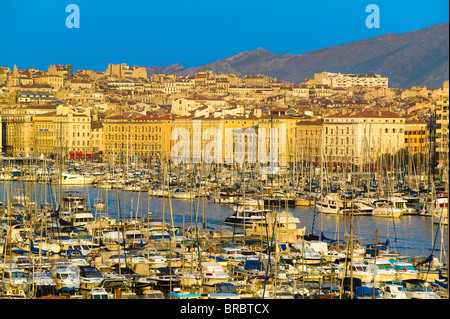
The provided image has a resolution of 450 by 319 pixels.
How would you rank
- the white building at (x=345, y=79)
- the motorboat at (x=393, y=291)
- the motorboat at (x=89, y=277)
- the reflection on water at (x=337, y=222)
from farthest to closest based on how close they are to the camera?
the white building at (x=345, y=79), the reflection on water at (x=337, y=222), the motorboat at (x=89, y=277), the motorboat at (x=393, y=291)

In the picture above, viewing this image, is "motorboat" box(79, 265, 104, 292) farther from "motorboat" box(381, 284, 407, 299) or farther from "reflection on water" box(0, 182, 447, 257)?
"reflection on water" box(0, 182, 447, 257)

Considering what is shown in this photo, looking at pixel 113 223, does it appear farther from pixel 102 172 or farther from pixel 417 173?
pixel 102 172

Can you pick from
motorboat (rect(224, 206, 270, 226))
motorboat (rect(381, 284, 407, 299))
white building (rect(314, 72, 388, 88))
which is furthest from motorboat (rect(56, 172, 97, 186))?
white building (rect(314, 72, 388, 88))

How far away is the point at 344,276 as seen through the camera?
576cm

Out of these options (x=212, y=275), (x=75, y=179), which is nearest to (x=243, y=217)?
(x=212, y=275)

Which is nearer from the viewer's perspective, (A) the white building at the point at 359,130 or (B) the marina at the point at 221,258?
(B) the marina at the point at 221,258

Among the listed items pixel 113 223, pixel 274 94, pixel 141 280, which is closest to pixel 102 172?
pixel 113 223

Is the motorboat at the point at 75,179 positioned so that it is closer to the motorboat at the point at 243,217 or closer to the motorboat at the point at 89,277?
the motorboat at the point at 243,217

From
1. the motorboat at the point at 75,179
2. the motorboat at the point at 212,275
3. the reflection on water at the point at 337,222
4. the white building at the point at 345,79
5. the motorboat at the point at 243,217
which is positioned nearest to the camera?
the motorboat at the point at 212,275

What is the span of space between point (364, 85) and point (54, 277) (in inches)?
1628

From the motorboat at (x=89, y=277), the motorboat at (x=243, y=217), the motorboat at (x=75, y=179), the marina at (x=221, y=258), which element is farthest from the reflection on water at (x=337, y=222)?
the motorboat at (x=75, y=179)

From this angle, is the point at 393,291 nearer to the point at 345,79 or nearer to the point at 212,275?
the point at 212,275

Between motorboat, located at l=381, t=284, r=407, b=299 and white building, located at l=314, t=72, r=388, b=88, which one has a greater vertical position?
white building, located at l=314, t=72, r=388, b=88

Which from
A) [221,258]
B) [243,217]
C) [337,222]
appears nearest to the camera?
[221,258]
